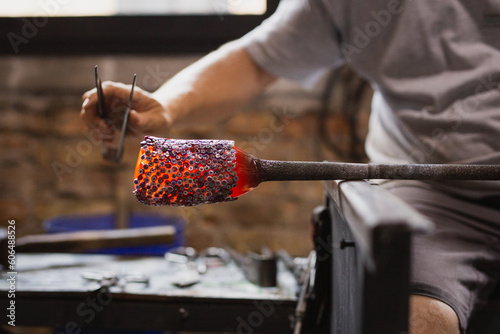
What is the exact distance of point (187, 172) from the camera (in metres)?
0.47

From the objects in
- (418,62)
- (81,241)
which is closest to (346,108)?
(418,62)

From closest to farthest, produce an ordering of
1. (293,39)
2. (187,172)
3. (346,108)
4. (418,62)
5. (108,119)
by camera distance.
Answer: (187,172) < (108,119) < (418,62) < (293,39) < (346,108)

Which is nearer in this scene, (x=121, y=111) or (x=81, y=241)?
(x=121, y=111)

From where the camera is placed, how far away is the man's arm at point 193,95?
673 millimetres

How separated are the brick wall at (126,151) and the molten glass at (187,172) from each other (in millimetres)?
1155

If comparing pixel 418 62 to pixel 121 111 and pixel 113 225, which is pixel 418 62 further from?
pixel 113 225

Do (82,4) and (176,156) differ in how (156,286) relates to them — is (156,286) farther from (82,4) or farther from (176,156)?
(82,4)

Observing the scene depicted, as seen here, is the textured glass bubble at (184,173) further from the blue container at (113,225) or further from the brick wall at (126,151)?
the brick wall at (126,151)

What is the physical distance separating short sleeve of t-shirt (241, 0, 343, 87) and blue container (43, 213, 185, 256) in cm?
48

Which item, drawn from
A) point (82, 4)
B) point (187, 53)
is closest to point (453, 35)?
point (187, 53)

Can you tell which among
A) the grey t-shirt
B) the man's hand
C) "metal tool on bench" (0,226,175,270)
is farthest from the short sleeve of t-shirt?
"metal tool on bench" (0,226,175,270)

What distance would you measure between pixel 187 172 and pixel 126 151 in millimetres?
1254

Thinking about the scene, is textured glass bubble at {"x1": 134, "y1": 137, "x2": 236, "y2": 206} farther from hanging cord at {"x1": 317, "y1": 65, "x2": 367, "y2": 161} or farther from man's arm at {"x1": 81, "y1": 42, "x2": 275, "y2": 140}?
hanging cord at {"x1": 317, "y1": 65, "x2": 367, "y2": 161}

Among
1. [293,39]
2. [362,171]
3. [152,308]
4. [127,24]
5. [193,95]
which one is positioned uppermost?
[127,24]
